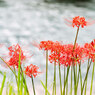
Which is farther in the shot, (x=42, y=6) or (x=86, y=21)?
(x=42, y=6)

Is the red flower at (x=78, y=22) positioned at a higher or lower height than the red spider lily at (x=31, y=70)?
higher

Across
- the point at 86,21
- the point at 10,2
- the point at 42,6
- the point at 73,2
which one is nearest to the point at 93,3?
the point at 73,2

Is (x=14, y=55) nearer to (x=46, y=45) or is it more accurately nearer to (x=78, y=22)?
(x=46, y=45)

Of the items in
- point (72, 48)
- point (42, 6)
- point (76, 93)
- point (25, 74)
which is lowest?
point (76, 93)

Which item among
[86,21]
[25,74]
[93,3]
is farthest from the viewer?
[93,3]

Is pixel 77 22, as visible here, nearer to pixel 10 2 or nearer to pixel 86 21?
pixel 86 21

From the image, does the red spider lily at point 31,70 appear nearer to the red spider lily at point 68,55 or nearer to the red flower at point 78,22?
the red spider lily at point 68,55

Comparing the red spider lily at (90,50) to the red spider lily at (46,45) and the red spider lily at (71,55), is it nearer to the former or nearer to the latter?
the red spider lily at (71,55)

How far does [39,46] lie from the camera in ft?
3.41

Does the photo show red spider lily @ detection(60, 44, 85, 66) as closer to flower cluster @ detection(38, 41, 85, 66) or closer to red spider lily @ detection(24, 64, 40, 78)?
flower cluster @ detection(38, 41, 85, 66)

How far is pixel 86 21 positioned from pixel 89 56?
6.2 inches

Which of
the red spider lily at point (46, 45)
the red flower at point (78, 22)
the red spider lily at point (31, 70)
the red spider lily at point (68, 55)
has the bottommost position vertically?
the red spider lily at point (31, 70)

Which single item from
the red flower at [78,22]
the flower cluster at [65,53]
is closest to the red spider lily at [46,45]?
the flower cluster at [65,53]

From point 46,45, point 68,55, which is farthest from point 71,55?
point 46,45
